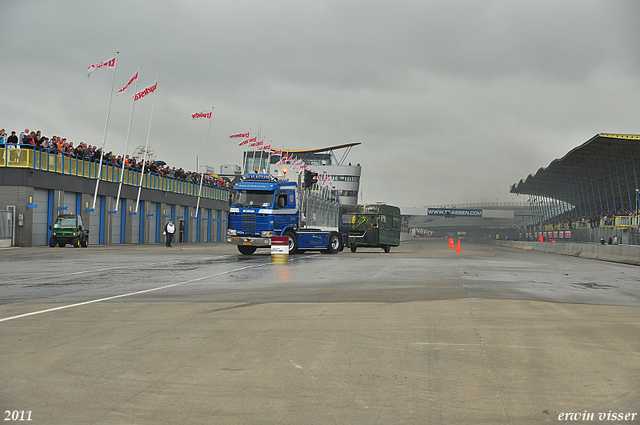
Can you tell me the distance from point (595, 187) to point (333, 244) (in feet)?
228

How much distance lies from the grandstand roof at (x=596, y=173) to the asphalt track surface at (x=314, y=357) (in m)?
58.1

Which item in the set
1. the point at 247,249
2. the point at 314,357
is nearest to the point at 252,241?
the point at 247,249

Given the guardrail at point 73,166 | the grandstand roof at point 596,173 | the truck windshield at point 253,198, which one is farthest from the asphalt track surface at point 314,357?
the grandstand roof at point 596,173

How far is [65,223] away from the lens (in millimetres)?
39125

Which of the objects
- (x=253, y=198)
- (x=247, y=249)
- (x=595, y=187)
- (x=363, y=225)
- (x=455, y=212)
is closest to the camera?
(x=253, y=198)

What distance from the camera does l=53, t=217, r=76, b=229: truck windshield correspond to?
38938 millimetres

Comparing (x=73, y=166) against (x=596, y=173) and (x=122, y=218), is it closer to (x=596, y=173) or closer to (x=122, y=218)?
(x=122, y=218)

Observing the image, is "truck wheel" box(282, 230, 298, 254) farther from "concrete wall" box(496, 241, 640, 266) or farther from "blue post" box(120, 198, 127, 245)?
"blue post" box(120, 198, 127, 245)

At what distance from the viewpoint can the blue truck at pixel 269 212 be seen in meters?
31.1

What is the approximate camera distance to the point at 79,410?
4.96 meters

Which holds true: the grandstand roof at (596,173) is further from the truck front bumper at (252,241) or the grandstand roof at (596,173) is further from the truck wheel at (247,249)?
the truck front bumper at (252,241)

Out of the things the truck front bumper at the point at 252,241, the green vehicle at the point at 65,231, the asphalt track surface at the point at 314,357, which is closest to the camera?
the asphalt track surface at the point at 314,357

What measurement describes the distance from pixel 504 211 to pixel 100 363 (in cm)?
15535

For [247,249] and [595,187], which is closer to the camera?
[247,249]
